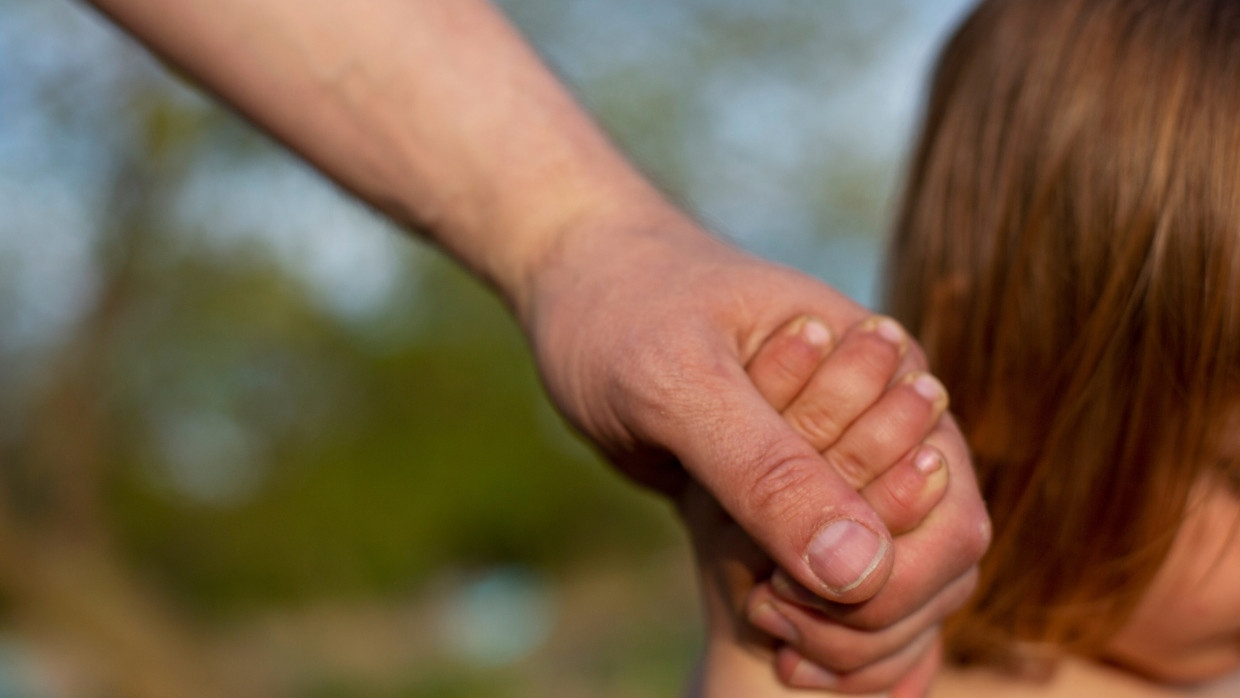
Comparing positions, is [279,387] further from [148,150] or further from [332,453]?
[148,150]

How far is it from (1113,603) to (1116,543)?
0.27 feet

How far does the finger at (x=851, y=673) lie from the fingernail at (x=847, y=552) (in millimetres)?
255

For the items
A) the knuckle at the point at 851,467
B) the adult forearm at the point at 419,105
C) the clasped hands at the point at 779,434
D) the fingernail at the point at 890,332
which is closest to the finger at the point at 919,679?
the clasped hands at the point at 779,434

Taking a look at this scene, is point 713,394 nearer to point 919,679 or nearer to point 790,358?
point 790,358

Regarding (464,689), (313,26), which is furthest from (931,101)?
(464,689)

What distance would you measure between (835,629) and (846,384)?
25 centimetres

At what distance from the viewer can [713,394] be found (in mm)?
926

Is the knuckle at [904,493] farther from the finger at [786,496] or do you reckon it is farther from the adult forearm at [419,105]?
the adult forearm at [419,105]

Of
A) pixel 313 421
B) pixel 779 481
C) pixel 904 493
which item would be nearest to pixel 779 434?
pixel 779 481

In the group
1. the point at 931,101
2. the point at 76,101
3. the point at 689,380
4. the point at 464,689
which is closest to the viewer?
the point at 689,380

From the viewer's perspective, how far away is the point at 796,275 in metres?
1.10

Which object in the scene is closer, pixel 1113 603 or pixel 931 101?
pixel 1113 603

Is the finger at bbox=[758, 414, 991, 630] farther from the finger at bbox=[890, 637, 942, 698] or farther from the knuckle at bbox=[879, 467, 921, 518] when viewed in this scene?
the finger at bbox=[890, 637, 942, 698]

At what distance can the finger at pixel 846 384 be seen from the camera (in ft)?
3.41
